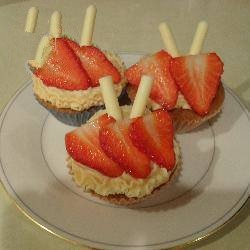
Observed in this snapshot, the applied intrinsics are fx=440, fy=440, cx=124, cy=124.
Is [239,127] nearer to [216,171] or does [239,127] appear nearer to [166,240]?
[216,171]

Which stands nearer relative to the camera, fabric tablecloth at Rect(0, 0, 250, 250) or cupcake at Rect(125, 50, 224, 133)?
cupcake at Rect(125, 50, 224, 133)

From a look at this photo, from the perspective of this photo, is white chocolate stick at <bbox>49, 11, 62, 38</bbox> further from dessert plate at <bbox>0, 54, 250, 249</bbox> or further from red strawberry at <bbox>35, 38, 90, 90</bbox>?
dessert plate at <bbox>0, 54, 250, 249</bbox>

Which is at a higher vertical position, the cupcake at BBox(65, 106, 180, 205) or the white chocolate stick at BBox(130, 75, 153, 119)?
the white chocolate stick at BBox(130, 75, 153, 119)

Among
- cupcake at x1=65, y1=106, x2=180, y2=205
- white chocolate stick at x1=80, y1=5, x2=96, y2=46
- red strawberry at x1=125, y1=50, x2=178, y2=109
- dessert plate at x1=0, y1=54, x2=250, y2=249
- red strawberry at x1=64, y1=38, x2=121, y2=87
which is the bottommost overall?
dessert plate at x1=0, y1=54, x2=250, y2=249

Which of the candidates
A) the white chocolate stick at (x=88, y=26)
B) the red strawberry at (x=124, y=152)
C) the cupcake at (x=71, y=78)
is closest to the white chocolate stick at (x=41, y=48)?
the cupcake at (x=71, y=78)

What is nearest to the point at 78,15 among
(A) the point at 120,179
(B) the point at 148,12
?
(B) the point at 148,12

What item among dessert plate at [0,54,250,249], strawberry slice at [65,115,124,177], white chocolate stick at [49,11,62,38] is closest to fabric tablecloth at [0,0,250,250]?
dessert plate at [0,54,250,249]

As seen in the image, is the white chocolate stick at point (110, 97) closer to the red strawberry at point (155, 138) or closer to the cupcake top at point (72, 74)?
the red strawberry at point (155, 138)

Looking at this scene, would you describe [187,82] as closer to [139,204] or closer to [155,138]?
[155,138]
